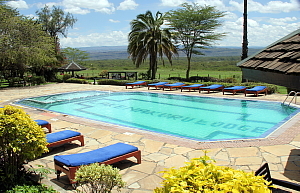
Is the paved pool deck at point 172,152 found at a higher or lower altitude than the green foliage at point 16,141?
lower

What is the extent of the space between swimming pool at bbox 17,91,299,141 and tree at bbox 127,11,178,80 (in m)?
8.66

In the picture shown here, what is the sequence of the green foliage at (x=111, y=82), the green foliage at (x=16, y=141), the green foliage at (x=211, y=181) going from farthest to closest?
the green foliage at (x=111, y=82)
the green foliage at (x=16, y=141)
the green foliage at (x=211, y=181)

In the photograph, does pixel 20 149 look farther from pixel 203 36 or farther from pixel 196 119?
pixel 203 36

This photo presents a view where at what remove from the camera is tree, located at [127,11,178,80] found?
25.4m

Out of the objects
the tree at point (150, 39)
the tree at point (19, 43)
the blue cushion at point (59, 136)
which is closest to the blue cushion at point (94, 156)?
the blue cushion at point (59, 136)

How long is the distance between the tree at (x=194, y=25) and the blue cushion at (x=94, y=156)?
76.7ft

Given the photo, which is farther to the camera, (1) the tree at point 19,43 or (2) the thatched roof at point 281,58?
(1) the tree at point 19,43

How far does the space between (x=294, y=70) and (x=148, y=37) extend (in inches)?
920

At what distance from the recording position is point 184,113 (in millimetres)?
12898

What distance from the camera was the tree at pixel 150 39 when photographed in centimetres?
2537

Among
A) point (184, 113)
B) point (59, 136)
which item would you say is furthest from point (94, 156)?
point (184, 113)

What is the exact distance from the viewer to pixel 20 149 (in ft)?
13.8

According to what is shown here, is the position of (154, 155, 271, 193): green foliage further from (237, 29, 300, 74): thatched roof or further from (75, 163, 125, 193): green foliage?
(75, 163, 125, 193): green foliage

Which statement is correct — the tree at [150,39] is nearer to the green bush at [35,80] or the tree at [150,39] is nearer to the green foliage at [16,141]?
the green bush at [35,80]
